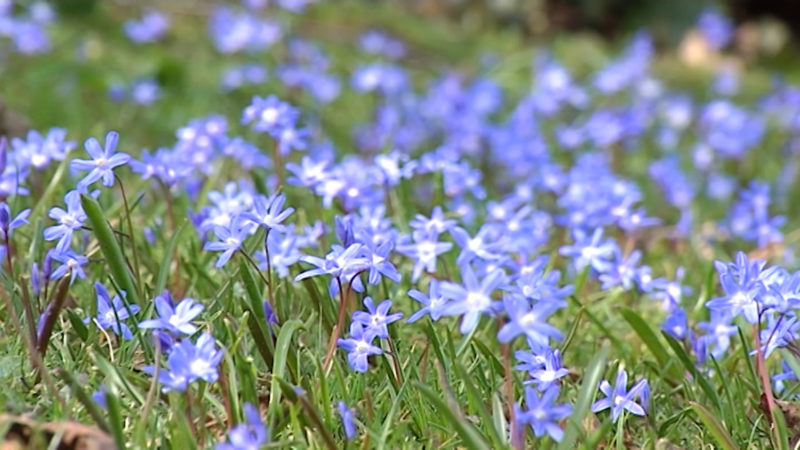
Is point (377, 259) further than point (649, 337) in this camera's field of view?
No

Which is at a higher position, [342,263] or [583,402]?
[342,263]

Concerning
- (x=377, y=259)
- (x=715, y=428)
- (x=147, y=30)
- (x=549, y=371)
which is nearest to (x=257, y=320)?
(x=377, y=259)

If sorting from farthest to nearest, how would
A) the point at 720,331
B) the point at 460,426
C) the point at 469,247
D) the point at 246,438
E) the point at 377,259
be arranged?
the point at 720,331 → the point at 469,247 → the point at 377,259 → the point at 460,426 → the point at 246,438

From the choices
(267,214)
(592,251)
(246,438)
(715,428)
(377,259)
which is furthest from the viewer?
(592,251)

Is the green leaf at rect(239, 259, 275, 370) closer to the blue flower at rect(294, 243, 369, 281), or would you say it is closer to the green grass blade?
the blue flower at rect(294, 243, 369, 281)

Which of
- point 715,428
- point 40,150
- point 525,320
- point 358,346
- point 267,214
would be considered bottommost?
point 715,428

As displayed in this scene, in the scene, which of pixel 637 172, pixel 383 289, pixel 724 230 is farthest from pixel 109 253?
pixel 637 172

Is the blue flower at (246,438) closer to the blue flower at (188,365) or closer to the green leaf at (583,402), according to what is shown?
the blue flower at (188,365)

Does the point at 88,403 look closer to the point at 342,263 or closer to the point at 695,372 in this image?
the point at 342,263

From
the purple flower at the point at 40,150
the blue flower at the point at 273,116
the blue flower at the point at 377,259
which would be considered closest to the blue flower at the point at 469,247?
the blue flower at the point at 377,259
